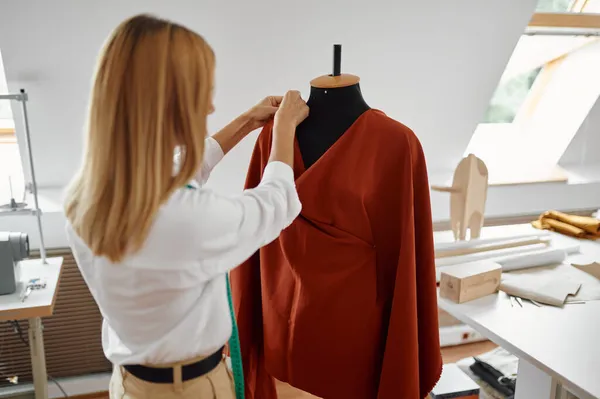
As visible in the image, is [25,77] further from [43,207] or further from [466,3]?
[466,3]

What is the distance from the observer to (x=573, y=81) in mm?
3070

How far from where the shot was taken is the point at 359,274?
49.3 inches

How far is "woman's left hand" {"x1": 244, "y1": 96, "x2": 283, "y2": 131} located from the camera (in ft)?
4.43

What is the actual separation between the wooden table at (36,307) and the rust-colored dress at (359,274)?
0.85 meters

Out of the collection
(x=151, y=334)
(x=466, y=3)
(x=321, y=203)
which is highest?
(x=466, y=3)

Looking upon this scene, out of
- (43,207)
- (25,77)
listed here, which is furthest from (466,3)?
(43,207)

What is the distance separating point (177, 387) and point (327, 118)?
2.25 feet

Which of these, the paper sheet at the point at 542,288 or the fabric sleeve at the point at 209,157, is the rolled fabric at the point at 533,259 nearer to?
the paper sheet at the point at 542,288

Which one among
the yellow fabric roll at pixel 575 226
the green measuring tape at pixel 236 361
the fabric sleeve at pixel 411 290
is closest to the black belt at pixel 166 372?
the green measuring tape at pixel 236 361

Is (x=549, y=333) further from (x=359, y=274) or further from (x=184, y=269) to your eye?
(x=184, y=269)

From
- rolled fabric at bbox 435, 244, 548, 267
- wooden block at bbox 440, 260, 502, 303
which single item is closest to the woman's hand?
wooden block at bbox 440, 260, 502, 303

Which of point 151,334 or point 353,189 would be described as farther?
point 353,189

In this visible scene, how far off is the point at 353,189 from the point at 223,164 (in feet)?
4.54

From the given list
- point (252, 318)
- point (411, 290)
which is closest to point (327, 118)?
point (411, 290)
